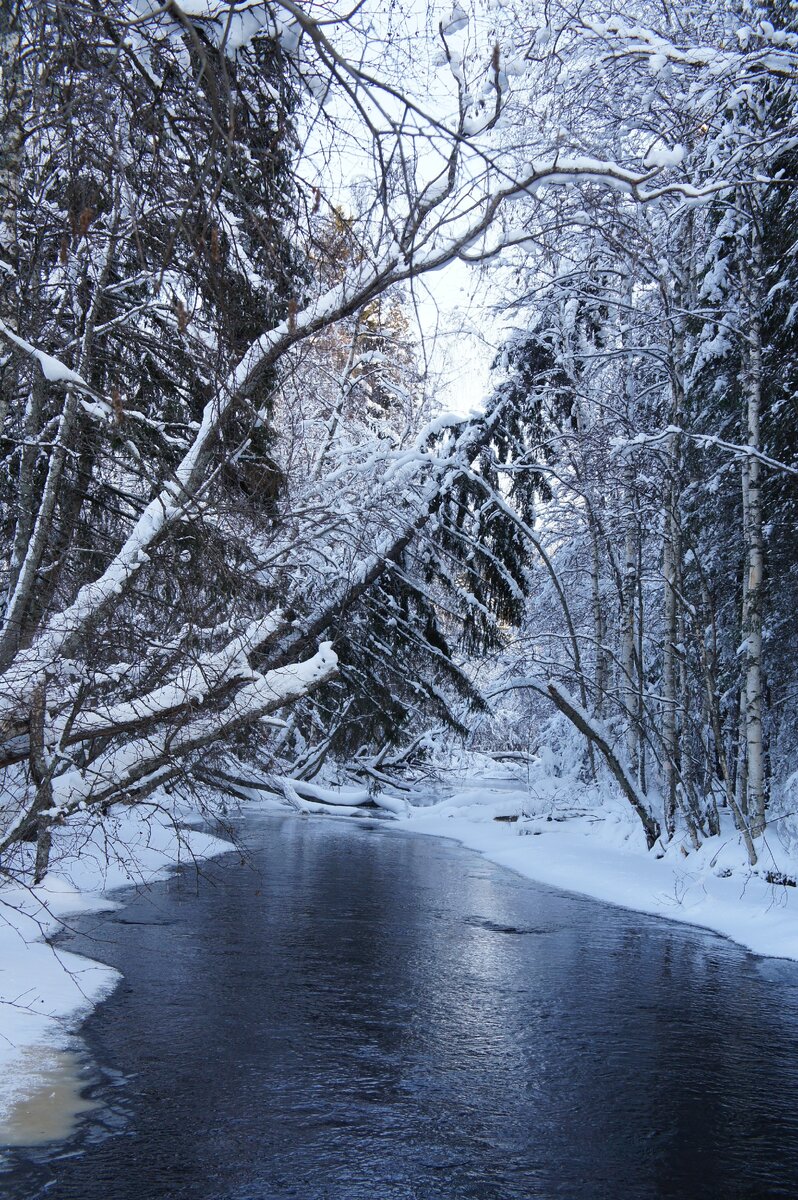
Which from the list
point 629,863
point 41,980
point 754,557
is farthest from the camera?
point 629,863

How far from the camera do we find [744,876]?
42.0 feet

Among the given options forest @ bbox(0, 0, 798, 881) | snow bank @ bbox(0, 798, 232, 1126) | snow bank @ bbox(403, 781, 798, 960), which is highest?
forest @ bbox(0, 0, 798, 881)

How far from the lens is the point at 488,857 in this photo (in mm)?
18578

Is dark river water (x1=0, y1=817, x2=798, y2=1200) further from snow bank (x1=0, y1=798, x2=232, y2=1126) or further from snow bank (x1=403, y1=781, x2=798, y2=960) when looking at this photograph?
snow bank (x1=403, y1=781, x2=798, y2=960)

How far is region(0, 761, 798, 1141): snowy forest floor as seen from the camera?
23.0 ft

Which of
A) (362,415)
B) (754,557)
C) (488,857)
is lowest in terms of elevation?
(488,857)

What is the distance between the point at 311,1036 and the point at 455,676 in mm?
12907

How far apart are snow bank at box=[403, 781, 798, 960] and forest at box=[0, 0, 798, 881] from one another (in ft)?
1.72

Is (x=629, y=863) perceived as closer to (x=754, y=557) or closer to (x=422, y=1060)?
(x=754, y=557)

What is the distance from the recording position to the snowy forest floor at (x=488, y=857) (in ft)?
23.0

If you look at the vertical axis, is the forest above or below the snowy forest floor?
above

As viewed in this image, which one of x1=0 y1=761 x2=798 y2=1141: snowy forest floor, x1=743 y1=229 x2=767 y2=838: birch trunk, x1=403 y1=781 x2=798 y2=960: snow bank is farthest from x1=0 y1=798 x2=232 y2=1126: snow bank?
x1=743 y1=229 x2=767 y2=838: birch trunk

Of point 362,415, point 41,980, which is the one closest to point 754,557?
point 41,980

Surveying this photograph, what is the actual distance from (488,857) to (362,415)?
33.0 ft
